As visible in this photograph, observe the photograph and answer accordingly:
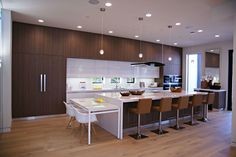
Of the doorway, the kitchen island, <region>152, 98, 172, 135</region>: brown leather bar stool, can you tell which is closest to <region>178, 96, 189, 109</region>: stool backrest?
the kitchen island

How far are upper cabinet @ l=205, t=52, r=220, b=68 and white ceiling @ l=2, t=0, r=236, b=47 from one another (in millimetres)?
2250

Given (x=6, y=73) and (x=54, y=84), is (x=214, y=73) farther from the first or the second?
(x=6, y=73)

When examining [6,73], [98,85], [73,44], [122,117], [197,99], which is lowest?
[122,117]

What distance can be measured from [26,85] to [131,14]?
3898mm

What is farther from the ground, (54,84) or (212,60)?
(212,60)

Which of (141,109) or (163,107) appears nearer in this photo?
(141,109)

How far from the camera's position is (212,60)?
801 cm

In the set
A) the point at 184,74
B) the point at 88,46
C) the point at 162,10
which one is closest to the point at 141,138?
the point at 162,10

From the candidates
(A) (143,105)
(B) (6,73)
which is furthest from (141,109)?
(B) (6,73)

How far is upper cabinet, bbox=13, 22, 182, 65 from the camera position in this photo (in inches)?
208

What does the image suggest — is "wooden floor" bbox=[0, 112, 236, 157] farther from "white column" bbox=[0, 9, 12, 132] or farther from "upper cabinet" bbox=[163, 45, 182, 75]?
"upper cabinet" bbox=[163, 45, 182, 75]

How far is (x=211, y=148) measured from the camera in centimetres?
342

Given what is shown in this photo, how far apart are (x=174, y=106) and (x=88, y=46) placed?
376 cm

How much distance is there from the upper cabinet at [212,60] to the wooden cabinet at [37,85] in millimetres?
6734
